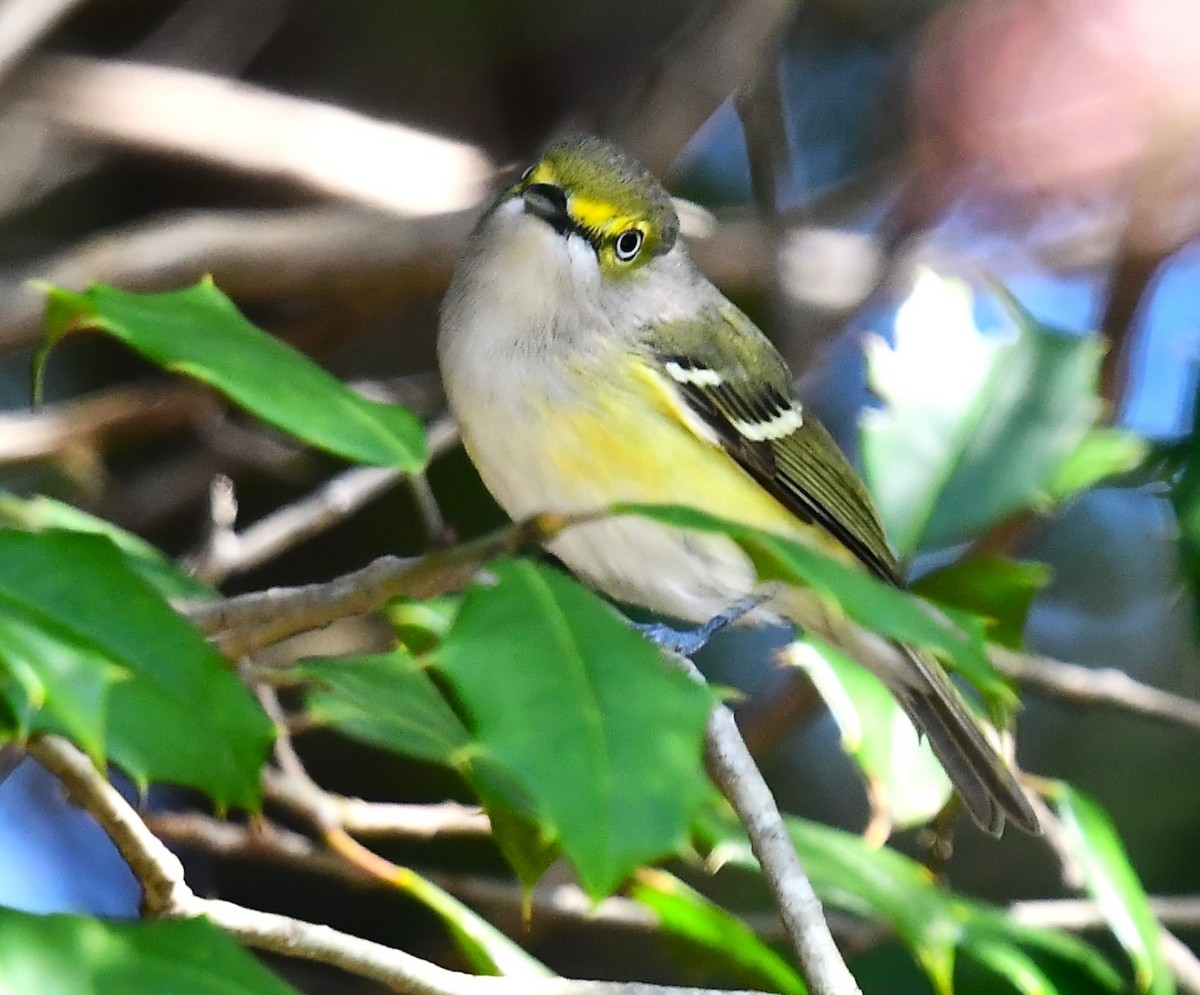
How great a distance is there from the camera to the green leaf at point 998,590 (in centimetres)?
199

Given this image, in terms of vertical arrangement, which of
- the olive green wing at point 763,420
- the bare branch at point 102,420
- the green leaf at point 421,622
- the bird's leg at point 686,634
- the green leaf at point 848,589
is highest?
the bare branch at point 102,420

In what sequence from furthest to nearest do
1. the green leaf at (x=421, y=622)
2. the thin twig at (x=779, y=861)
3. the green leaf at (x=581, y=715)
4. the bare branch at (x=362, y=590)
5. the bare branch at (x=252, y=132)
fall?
the bare branch at (x=252, y=132) < the green leaf at (x=421, y=622) < the thin twig at (x=779, y=861) < the bare branch at (x=362, y=590) < the green leaf at (x=581, y=715)

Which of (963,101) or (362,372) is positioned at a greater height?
(362,372)

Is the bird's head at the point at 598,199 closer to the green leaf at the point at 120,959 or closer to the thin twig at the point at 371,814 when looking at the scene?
the thin twig at the point at 371,814

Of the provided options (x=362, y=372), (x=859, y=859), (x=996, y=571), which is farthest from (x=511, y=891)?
(x=362, y=372)

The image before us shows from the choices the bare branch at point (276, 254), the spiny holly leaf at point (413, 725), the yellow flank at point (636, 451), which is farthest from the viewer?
the bare branch at point (276, 254)

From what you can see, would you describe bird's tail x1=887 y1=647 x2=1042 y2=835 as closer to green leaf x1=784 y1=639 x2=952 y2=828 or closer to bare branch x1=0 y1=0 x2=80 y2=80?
→ green leaf x1=784 y1=639 x2=952 y2=828

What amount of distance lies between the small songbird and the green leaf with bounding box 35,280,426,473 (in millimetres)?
406

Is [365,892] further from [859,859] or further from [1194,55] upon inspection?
[1194,55]

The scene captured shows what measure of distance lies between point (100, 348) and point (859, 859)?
7.28 ft

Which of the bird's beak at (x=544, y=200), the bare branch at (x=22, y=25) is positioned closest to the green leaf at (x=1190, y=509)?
the bird's beak at (x=544, y=200)

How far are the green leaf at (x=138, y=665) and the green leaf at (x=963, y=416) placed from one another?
1.21 metres

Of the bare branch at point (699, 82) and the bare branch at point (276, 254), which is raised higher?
Answer: the bare branch at point (699, 82)

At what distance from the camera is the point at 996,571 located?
2008 millimetres
